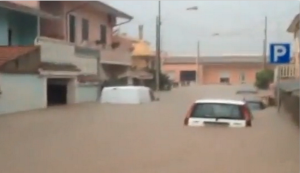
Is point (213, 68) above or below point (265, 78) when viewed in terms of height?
above

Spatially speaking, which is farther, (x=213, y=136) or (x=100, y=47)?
(x=100, y=47)

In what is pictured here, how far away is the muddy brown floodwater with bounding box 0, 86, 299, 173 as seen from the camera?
11.6 metres

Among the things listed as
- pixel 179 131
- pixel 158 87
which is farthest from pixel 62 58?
pixel 158 87

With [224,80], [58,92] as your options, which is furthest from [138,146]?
[224,80]

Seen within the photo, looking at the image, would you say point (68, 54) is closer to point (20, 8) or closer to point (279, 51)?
point (20, 8)

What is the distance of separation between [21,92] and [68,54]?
686cm

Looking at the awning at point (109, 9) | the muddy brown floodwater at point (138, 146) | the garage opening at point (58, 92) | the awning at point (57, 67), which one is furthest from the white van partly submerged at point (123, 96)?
the muddy brown floodwater at point (138, 146)

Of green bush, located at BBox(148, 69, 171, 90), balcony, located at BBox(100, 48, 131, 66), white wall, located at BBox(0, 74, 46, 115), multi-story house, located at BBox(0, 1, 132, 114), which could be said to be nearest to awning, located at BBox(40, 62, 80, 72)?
multi-story house, located at BBox(0, 1, 132, 114)

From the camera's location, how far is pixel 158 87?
54.9 meters

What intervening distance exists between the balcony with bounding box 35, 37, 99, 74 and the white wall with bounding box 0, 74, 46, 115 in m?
1.47

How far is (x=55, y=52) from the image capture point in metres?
30.5

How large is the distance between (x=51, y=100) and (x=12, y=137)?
16.0 metres

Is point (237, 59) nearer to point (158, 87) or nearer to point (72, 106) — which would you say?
point (158, 87)

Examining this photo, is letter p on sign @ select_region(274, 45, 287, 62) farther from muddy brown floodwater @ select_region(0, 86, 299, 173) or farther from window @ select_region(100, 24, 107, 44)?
window @ select_region(100, 24, 107, 44)
